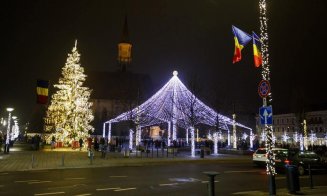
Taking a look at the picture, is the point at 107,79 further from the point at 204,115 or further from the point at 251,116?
the point at 204,115

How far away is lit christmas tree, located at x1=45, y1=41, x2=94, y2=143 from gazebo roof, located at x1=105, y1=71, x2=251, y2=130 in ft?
18.5

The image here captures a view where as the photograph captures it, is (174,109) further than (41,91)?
Yes

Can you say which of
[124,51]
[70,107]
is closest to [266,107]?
[70,107]

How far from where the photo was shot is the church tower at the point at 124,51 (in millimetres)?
119000

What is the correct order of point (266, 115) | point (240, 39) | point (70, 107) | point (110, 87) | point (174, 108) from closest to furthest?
1. point (266, 115)
2. point (240, 39)
3. point (174, 108)
4. point (70, 107)
5. point (110, 87)

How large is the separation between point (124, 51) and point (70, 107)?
78.9m

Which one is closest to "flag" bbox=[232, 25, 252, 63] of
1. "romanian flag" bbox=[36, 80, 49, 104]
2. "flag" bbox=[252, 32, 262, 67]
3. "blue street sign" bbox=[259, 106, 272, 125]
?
"flag" bbox=[252, 32, 262, 67]

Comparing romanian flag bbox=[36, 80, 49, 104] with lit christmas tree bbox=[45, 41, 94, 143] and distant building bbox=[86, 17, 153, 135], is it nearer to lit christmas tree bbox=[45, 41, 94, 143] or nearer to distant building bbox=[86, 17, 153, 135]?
lit christmas tree bbox=[45, 41, 94, 143]

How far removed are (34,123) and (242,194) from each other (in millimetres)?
100218

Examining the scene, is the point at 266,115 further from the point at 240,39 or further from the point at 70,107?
the point at 70,107

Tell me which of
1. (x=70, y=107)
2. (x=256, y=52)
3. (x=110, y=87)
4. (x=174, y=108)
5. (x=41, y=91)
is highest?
(x=110, y=87)

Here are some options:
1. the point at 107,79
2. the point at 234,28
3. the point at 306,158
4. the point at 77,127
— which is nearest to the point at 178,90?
the point at 77,127

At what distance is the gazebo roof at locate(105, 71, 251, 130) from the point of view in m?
39.3

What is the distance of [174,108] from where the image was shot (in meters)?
40.3
